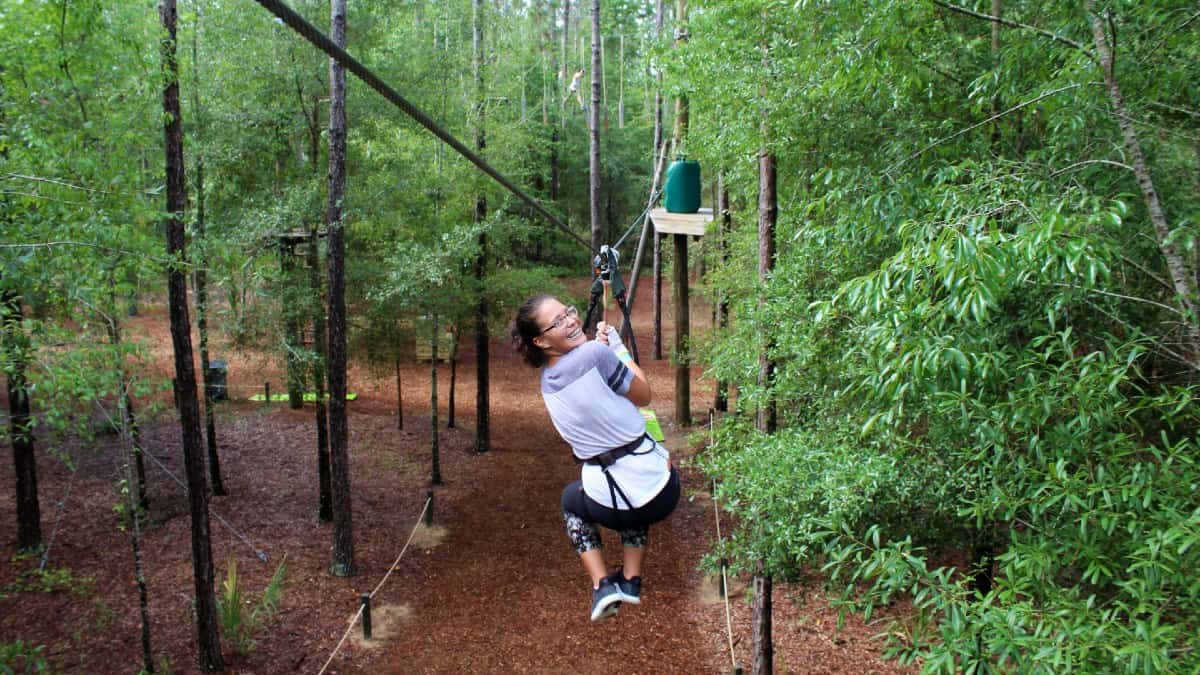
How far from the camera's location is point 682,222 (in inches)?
498

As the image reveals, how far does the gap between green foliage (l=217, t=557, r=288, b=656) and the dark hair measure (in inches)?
261

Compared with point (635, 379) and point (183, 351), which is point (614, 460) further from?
point (183, 351)

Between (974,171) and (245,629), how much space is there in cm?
829

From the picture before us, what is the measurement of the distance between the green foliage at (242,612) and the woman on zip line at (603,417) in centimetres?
635

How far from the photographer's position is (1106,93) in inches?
130

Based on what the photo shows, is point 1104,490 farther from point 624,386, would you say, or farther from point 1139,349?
point 624,386

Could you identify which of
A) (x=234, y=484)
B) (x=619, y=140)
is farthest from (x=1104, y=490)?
(x=619, y=140)

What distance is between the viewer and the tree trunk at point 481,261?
12484 mm

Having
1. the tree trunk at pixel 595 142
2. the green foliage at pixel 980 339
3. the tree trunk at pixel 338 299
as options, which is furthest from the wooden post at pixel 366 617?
the tree trunk at pixel 595 142

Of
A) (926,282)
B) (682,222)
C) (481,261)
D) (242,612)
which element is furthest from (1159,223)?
(481,261)

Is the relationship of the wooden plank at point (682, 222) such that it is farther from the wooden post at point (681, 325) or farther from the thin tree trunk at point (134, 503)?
the thin tree trunk at point (134, 503)

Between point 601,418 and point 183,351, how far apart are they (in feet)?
17.7

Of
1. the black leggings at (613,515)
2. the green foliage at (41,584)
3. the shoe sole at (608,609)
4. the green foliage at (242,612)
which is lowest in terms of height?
the green foliage at (242,612)

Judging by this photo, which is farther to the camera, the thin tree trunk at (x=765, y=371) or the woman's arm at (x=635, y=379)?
the thin tree trunk at (x=765, y=371)
